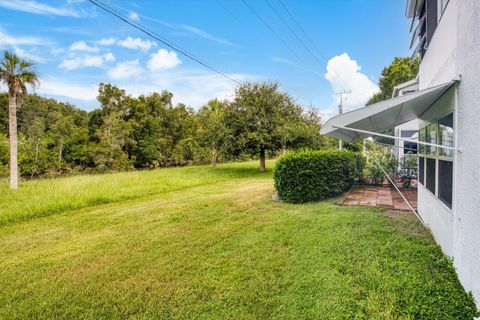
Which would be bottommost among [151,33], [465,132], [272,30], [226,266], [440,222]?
[226,266]

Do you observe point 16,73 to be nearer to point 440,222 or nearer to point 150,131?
point 440,222

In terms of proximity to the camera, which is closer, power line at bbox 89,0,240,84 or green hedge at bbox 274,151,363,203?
power line at bbox 89,0,240,84

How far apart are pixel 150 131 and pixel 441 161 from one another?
29327mm

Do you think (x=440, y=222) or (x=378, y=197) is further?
(x=378, y=197)

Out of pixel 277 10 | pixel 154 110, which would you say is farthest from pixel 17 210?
pixel 154 110

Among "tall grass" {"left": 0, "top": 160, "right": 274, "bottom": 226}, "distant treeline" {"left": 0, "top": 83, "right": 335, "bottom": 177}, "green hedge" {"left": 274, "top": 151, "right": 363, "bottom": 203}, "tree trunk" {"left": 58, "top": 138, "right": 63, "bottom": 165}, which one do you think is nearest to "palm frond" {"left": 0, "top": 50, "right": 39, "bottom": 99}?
"distant treeline" {"left": 0, "top": 83, "right": 335, "bottom": 177}

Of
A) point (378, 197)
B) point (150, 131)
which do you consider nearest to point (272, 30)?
point (378, 197)

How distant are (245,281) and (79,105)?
36.6 m

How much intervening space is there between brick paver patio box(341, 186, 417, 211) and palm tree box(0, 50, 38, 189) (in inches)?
472

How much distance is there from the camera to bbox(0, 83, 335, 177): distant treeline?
1770cm

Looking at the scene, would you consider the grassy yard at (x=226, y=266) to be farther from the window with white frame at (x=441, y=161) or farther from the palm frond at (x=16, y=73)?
the palm frond at (x=16, y=73)

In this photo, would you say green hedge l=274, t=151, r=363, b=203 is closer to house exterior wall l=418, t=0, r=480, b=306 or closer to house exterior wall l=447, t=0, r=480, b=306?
house exterior wall l=418, t=0, r=480, b=306

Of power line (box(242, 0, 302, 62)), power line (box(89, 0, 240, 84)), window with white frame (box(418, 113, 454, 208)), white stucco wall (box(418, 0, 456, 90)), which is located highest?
power line (box(242, 0, 302, 62))

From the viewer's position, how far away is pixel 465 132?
8.76 ft
